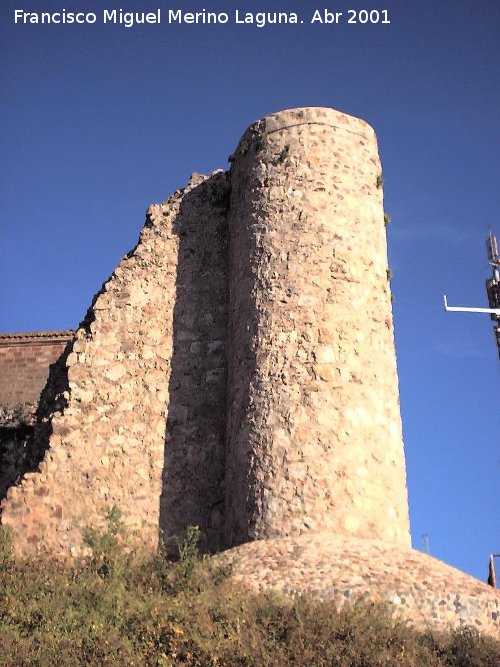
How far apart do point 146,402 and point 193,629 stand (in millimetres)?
4641

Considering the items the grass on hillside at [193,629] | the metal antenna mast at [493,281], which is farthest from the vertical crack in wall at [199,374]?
the metal antenna mast at [493,281]

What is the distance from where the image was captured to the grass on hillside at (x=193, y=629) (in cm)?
788

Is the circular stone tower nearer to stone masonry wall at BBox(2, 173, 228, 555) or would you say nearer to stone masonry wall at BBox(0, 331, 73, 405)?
stone masonry wall at BBox(2, 173, 228, 555)

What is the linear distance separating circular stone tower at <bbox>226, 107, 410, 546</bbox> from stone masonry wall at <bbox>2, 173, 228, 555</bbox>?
0.44 m

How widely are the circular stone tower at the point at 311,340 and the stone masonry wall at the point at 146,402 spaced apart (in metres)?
0.44

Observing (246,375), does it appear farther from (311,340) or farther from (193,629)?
(193,629)

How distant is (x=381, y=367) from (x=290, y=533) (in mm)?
2646

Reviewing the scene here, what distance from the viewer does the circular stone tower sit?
10.9 m

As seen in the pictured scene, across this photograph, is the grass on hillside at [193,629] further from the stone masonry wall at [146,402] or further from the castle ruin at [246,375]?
the stone masonry wall at [146,402]

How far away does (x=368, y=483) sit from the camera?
36.2 feet

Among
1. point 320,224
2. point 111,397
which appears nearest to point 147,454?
point 111,397

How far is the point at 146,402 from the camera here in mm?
12406

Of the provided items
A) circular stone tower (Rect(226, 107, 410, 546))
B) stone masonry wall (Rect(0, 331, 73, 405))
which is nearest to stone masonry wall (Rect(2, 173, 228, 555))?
circular stone tower (Rect(226, 107, 410, 546))

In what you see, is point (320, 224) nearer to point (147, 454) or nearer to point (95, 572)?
point (147, 454)
